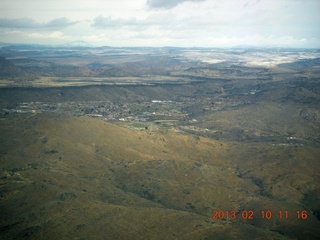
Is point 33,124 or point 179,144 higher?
point 33,124

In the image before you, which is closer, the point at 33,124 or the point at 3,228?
the point at 3,228

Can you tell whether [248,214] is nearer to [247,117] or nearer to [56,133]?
[56,133]

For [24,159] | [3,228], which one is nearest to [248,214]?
[3,228]

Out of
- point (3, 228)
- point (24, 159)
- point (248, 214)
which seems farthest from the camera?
point (24, 159)

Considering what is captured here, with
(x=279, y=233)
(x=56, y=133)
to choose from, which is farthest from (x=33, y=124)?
(x=279, y=233)

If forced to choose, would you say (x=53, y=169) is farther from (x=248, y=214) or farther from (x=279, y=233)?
(x=279, y=233)

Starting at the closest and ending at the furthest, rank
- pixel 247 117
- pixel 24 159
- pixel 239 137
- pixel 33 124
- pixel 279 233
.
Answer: pixel 279 233 → pixel 24 159 → pixel 33 124 → pixel 239 137 → pixel 247 117
